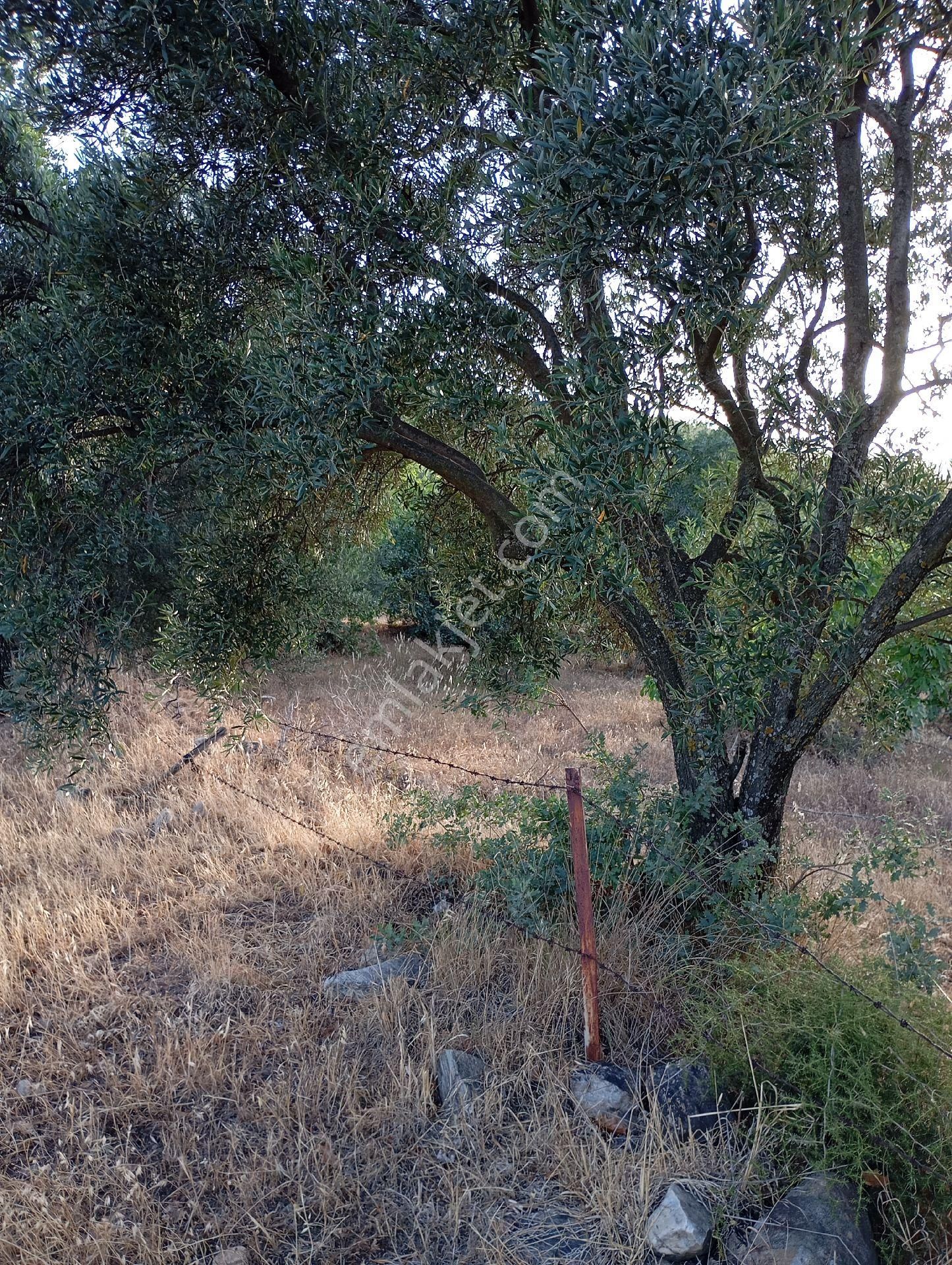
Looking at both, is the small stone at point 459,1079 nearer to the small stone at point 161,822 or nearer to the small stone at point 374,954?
the small stone at point 374,954

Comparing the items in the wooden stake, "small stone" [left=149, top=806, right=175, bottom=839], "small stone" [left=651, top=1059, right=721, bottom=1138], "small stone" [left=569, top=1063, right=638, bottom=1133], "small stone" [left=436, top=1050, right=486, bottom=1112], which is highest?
the wooden stake

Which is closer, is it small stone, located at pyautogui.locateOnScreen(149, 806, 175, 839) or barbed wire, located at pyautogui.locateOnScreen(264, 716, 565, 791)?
barbed wire, located at pyautogui.locateOnScreen(264, 716, 565, 791)

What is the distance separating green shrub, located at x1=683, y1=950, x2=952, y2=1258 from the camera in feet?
9.78

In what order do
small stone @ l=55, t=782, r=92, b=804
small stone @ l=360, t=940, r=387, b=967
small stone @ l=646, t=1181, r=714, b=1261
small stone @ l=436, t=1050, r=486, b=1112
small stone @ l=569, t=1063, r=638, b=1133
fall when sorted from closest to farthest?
small stone @ l=646, t=1181, r=714, b=1261, small stone @ l=569, t=1063, r=638, b=1133, small stone @ l=436, t=1050, r=486, b=1112, small stone @ l=360, t=940, r=387, b=967, small stone @ l=55, t=782, r=92, b=804

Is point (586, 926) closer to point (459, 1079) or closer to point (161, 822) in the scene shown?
point (459, 1079)

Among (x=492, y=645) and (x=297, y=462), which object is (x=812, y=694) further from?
(x=297, y=462)

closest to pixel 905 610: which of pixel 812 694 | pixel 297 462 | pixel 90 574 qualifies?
pixel 812 694

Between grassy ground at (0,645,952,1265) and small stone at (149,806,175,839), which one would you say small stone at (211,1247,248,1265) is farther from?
small stone at (149,806,175,839)

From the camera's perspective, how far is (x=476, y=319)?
164 inches

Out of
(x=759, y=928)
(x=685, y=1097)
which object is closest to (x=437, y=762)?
(x=759, y=928)

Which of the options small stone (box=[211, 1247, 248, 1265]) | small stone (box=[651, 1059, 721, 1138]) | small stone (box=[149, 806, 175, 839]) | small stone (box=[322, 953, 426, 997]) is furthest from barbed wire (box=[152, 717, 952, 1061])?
small stone (box=[211, 1247, 248, 1265])

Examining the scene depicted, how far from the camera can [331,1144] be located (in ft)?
11.2

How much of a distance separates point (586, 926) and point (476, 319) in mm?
3032

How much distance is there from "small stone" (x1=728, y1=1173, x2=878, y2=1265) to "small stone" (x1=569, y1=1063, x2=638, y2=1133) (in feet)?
2.16
